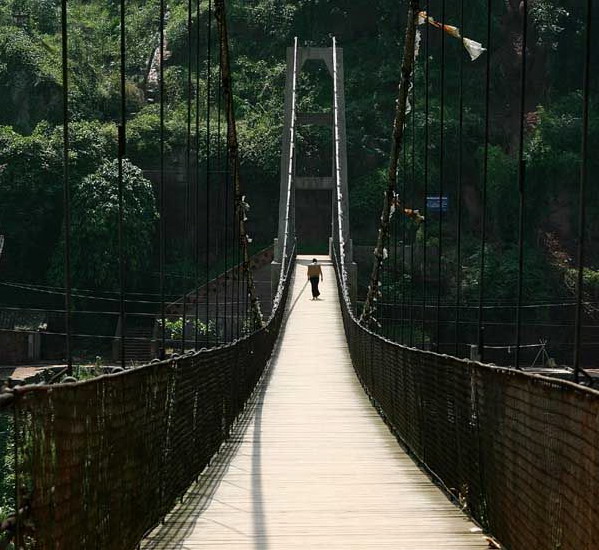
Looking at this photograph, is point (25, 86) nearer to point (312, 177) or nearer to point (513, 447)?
point (312, 177)

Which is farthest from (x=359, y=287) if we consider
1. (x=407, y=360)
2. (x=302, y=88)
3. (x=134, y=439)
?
(x=134, y=439)

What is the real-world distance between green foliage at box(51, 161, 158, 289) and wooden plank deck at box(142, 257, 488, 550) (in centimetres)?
2812

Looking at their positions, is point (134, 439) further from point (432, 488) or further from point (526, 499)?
point (432, 488)

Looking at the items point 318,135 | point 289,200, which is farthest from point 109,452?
point 318,135

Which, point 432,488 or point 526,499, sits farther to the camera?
point 432,488

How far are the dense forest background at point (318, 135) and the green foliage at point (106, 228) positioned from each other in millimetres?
61

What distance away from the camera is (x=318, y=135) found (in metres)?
50.4

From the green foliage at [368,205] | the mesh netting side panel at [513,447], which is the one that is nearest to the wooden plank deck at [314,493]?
the mesh netting side panel at [513,447]

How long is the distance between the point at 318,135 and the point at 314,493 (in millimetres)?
43275

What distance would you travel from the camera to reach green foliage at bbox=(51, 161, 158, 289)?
139 feet

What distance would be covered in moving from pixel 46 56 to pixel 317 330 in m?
27.5

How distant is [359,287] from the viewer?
44.1 m

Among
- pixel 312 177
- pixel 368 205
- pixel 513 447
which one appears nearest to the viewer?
pixel 513 447

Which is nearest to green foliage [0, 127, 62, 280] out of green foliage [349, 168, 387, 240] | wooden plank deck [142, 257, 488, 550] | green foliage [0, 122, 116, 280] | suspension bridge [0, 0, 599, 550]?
green foliage [0, 122, 116, 280]
